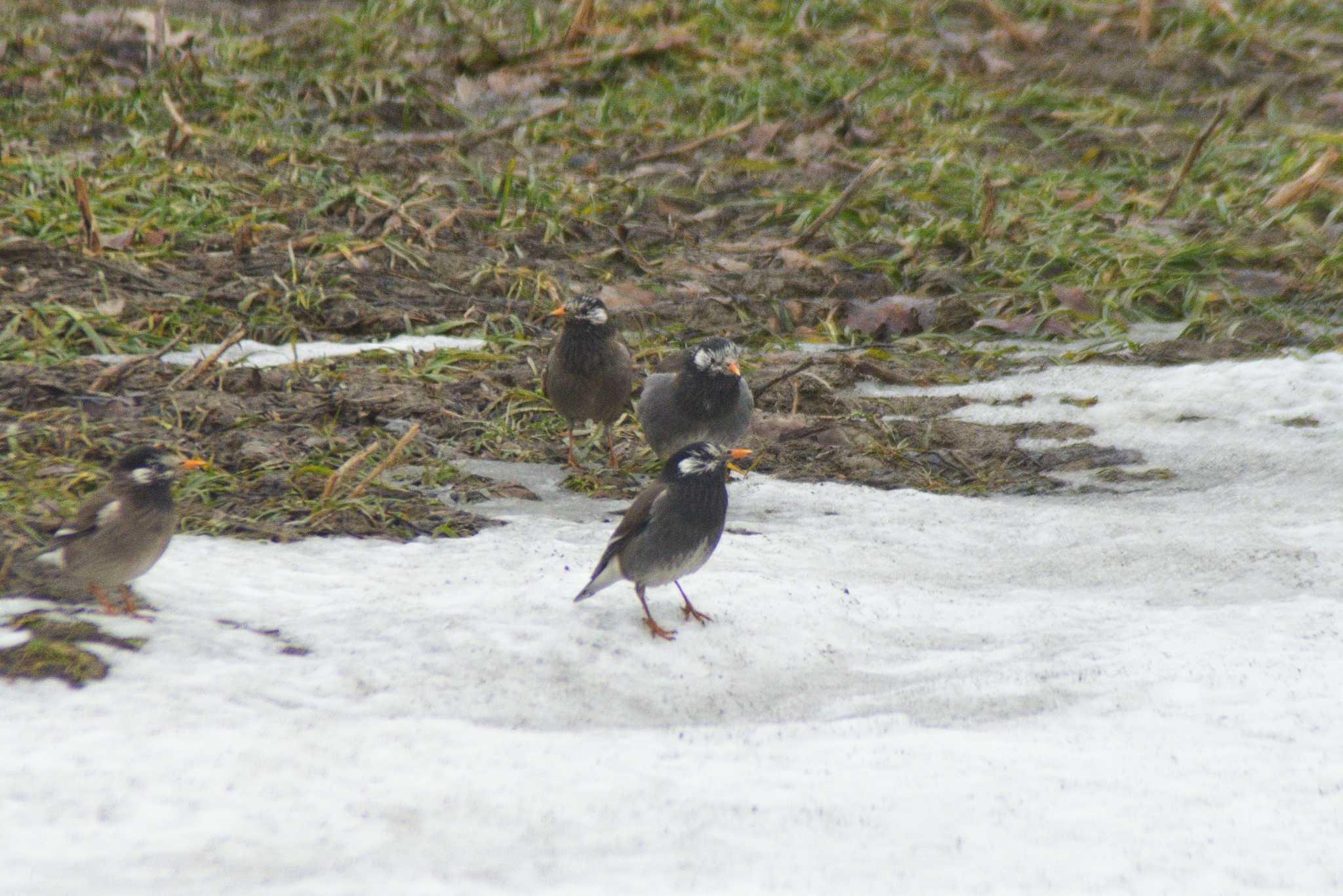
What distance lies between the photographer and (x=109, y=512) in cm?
410

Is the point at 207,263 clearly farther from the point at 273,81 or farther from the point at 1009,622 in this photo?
the point at 1009,622

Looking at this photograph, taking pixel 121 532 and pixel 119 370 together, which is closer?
pixel 121 532

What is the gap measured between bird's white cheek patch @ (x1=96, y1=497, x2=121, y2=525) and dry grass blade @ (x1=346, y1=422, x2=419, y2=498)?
4.28 feet

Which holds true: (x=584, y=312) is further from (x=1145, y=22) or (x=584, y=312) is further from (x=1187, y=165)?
(x=1145, y=22)

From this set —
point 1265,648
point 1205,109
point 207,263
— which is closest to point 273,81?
point 207,263

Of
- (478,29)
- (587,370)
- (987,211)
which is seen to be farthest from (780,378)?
(478,29)

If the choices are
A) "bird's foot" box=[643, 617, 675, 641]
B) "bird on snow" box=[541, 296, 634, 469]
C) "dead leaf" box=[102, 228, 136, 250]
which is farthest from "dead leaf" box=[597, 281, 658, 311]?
"bird's foot" box=[643, 617, 675, 641]

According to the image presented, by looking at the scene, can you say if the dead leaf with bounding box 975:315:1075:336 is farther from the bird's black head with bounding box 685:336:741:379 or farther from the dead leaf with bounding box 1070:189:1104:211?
the bird's black head with bounding box 685:336:741:379

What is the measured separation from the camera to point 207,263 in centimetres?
771

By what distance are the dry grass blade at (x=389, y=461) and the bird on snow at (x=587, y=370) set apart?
0.71m

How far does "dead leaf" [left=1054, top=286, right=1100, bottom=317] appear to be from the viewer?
25.6 feet

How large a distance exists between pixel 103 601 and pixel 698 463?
193cm

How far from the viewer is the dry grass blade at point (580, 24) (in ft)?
37.0

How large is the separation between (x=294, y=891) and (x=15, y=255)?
5.55m
